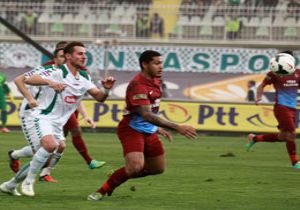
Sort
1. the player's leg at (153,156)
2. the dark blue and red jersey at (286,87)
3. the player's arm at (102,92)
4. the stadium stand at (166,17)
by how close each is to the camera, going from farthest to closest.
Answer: the stadium stand at (166,17)
the dark blue and red jersey at (286,87)
the player's leg at (153,156)
the player's arm at (102,92)

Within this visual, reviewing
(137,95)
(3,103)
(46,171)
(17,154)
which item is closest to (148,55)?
(137,95)

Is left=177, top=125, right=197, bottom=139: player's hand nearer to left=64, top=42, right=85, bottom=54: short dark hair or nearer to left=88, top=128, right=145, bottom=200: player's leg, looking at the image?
left=88, top=128, right=145, bottom=200: player's leg

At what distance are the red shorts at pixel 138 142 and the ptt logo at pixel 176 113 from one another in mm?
17205

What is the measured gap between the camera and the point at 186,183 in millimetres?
14555

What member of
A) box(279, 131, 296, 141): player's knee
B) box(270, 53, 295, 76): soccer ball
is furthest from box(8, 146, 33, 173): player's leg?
box(279, 131, 296, 141): player's knee

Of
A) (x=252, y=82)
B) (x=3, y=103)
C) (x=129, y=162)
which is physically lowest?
(x=252, y=82)

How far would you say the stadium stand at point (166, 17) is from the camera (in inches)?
1447

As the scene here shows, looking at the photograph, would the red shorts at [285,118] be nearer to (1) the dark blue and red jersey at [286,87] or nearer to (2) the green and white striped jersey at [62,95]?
(1) the dark blue and red jersey at [286,87]

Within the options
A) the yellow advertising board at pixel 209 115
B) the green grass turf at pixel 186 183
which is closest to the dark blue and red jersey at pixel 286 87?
the green grass turf at pixel 186 183

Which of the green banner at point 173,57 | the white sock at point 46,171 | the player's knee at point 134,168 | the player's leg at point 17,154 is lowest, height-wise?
the green banner at point 173,57

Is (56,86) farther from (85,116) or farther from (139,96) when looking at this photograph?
(85,116)

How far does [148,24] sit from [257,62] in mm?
4479

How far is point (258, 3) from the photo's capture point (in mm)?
36938

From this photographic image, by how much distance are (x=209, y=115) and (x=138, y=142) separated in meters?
17.8
